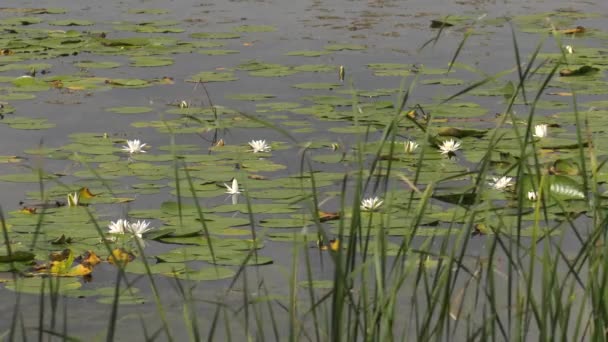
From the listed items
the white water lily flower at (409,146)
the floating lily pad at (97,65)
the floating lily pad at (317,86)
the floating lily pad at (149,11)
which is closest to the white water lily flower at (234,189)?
the white water lily flower at (409,146)

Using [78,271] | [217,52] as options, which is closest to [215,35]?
[217,52]

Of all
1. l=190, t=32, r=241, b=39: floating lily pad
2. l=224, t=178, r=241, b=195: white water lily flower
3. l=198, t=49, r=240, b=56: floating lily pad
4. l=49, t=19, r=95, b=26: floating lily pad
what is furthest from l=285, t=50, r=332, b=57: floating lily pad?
l=224, t=178, r=241, b=195: white water lily flower

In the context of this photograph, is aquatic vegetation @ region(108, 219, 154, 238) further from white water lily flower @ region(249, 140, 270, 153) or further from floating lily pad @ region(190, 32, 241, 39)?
floating lily pad @ region(190, 32, 241, 39)

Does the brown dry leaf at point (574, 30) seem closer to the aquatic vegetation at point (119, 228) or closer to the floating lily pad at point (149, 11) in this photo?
the floating lily pad at point (149, 11)

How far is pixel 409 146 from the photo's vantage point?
467cm

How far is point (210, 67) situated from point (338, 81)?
2.76ft

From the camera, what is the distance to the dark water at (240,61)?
3121 mm

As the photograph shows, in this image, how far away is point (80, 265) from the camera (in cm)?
333

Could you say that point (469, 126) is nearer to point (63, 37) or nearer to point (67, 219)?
point (67, 219)

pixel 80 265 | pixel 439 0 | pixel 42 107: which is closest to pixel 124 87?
pixel 42 107

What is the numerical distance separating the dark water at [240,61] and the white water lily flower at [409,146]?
324 millimetres

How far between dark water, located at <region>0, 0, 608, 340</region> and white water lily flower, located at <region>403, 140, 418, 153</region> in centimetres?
32

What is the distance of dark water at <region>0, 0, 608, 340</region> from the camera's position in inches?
123

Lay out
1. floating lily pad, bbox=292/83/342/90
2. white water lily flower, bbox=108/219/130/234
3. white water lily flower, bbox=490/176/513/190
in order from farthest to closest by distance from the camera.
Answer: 1. floating lily pad, bbox=292/83/342/90
2. white water lily flower, bbox=490/176/513/190
3. white water lily flower, bbox=108/219/130/234
